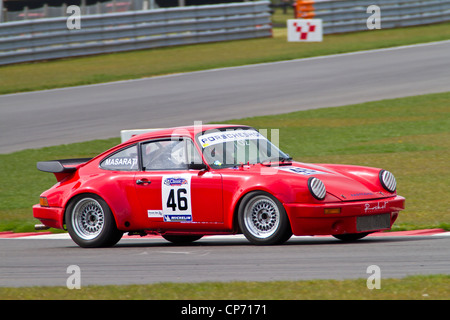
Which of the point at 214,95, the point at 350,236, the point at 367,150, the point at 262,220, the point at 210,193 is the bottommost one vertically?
the point at 350,236

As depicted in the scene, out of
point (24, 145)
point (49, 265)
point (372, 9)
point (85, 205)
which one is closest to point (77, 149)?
point (24, 145)

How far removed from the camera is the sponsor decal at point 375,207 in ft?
26.0

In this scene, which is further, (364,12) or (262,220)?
(364,12)

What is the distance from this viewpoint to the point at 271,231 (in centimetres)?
797

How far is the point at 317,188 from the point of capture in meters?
7.80

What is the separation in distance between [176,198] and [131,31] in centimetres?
1761

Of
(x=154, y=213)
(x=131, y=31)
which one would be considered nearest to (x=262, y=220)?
(x=154, y=213)

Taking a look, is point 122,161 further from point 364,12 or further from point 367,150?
point 364,12

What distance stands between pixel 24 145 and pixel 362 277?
10.4 m

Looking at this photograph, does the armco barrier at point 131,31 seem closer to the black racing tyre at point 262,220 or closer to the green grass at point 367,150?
the green grass at point 367,150

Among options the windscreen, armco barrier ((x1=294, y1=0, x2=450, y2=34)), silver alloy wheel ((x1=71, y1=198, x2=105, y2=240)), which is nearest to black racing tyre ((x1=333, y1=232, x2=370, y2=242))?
the windscreen

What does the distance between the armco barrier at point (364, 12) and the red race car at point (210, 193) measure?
746 inches

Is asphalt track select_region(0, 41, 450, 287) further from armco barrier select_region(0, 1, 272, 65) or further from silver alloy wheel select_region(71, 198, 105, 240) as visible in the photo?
armco barrier select_region(0, 1, 272, 65)

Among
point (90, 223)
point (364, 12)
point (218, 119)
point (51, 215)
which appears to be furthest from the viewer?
point (364, 12)
